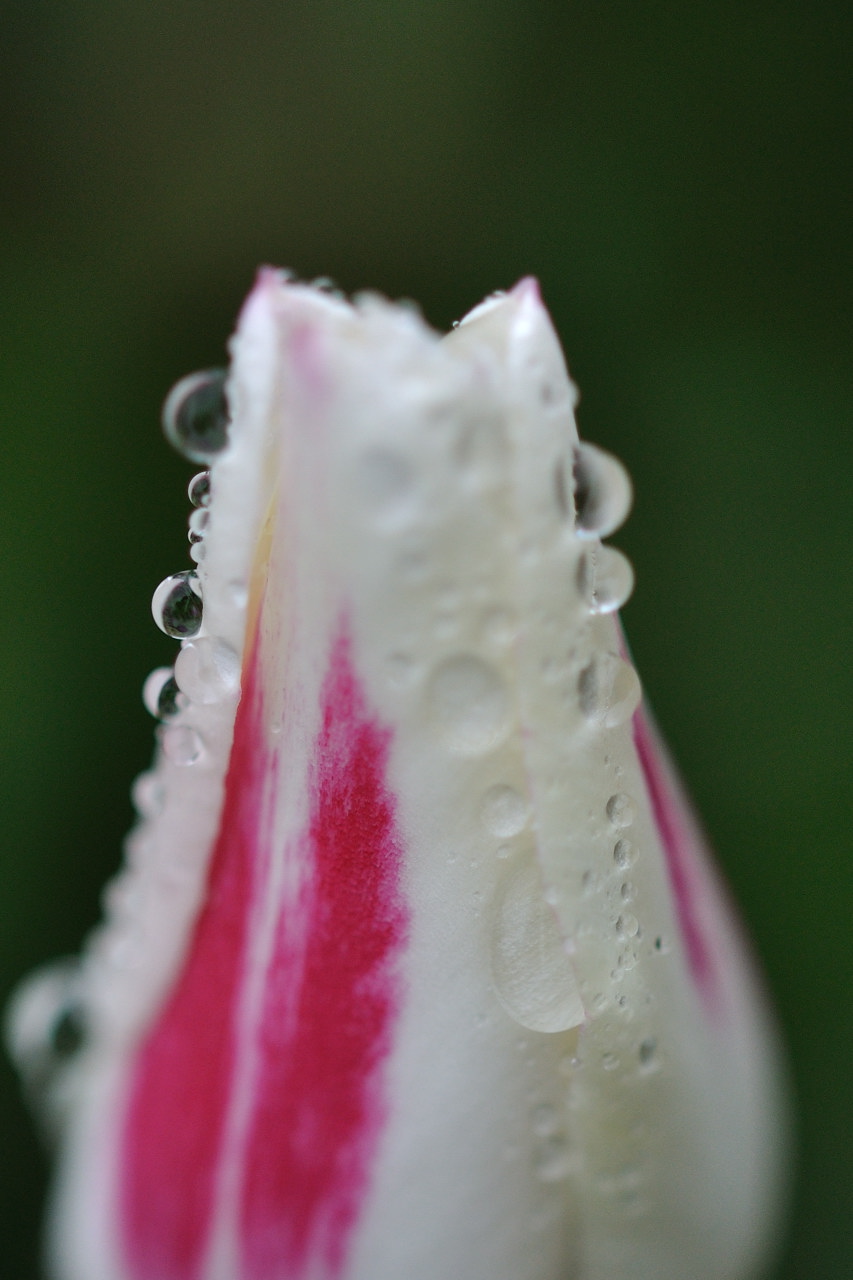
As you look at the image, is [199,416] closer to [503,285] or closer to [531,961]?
[531,961]

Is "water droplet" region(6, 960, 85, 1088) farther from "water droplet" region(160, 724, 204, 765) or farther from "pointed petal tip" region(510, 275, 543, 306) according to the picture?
"pointed petal tip" region(510, 275, 543, 306)

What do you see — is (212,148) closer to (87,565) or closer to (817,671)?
(87,565)

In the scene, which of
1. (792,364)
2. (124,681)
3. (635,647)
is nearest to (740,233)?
(792,364)

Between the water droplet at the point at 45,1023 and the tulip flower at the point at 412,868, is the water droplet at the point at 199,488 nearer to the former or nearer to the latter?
the tulip flower at the point at 412,868

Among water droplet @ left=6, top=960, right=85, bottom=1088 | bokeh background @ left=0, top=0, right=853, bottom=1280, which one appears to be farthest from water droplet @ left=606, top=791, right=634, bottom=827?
bokeh background @ left=0, top=0, right=853, bottom=1280

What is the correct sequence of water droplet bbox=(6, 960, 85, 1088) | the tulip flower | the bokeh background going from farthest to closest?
1. the bokeh background
2. water droplet bbox=(6, 960, 85, 1088)
3. the tulip flower

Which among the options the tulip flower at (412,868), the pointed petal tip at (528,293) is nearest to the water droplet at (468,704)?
the tulip flower at (412,868)
